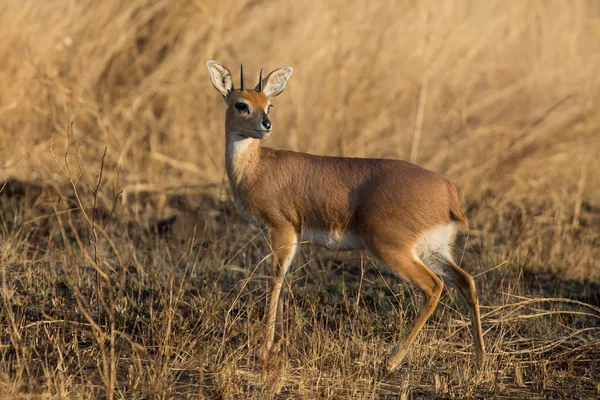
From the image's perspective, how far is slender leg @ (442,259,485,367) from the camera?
16.1 feet

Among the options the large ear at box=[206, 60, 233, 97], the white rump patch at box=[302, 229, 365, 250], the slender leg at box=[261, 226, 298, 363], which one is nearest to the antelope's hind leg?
the white rump patch at box=[302, 229, 365, 250]

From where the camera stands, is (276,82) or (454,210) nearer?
(454,210)

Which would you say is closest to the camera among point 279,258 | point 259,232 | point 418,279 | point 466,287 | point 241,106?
point 418,279

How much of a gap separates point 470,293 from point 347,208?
0.87 meters

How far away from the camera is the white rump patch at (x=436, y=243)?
5.07 metres

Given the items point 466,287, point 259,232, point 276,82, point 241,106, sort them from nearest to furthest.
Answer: point 466,287 → point 241,106 → point 276,82 → point 259,232

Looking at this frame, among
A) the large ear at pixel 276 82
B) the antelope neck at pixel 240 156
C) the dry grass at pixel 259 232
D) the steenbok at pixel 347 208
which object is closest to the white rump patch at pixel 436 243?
the steenbok at pixel 347 208

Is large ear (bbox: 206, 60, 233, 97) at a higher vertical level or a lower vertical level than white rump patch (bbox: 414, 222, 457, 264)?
higher

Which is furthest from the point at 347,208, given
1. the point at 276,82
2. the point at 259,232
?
the point at 259,232

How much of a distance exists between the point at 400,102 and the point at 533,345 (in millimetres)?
5668

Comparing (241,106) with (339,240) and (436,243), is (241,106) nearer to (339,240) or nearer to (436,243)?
(339,240)

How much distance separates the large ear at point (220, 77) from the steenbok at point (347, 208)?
0.06m

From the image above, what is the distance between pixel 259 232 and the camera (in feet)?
22.4

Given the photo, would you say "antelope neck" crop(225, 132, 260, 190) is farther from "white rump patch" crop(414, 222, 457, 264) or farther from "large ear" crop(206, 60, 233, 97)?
"white rump patch" crop(414, 222, 457, 264)
